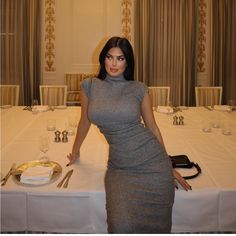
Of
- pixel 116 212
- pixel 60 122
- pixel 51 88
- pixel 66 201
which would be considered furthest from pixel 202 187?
pixel 51 88

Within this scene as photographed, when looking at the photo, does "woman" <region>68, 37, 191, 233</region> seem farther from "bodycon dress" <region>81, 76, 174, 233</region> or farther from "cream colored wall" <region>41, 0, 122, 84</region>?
"cream colored wall" <region>41, 0, 122, 84</region>

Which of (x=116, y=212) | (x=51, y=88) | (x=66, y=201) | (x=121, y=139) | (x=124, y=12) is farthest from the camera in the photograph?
(x=124, y=12)

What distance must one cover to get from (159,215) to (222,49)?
5796mm

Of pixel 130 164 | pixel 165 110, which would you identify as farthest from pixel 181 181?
pixel 165 110

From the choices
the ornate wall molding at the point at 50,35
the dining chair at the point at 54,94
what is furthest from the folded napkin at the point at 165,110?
the ornate wall molding at the point at 50,35

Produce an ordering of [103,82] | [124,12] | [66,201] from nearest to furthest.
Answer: [66,201] → [103,82] → [124,12]

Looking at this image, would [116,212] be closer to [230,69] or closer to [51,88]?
[51,88]

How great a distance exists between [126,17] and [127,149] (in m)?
5.41

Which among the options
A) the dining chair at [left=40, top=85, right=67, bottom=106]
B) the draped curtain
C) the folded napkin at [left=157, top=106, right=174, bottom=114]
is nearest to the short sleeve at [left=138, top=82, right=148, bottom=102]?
the folded napkin at [left=157, top=106, right=174, bottom=114]

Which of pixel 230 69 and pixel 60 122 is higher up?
pixel 230 69

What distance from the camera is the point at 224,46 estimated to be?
6.84 meters

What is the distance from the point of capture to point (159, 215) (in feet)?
5.68

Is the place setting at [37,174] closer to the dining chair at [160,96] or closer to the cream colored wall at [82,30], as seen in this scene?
the dining chair at [160,96]

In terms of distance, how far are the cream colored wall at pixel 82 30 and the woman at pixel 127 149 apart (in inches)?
189
